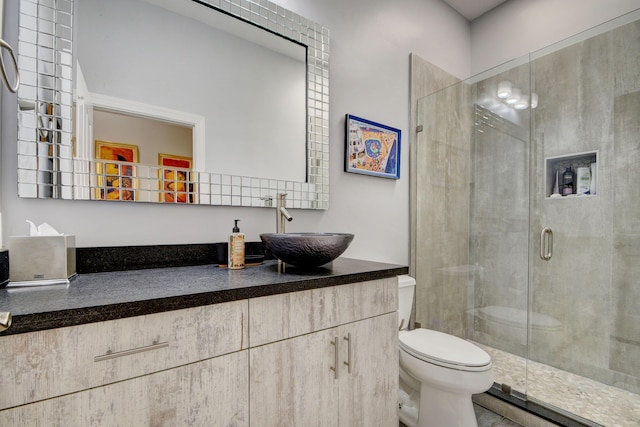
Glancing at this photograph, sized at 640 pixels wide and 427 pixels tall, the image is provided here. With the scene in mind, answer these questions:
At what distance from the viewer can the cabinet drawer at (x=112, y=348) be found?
59cm

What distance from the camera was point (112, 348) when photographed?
0.67 m

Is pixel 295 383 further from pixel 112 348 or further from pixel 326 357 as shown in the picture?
pixel 112 348

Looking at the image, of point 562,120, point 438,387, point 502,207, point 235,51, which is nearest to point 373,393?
point 438,387

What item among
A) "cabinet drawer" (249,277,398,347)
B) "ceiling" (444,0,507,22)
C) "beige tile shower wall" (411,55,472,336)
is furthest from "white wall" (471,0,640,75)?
"cabinet drawer" (249,277,398,347)

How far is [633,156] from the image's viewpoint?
73.5 inches

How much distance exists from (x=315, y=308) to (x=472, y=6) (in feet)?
9.48

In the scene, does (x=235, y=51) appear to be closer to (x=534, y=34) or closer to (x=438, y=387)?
(x=438, y=387)

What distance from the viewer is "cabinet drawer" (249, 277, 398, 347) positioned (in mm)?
879

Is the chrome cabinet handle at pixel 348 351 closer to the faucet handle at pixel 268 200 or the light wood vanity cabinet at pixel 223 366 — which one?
the light wood vanity cabinet at pixel 223 366

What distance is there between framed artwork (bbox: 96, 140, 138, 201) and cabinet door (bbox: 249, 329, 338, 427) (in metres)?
0.80

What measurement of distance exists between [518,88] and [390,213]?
1286 millimetres

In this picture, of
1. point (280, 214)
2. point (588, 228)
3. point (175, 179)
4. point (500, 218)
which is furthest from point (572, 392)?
point (175, 179)

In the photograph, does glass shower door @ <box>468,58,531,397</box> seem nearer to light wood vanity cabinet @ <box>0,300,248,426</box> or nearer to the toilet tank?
the toilet tank

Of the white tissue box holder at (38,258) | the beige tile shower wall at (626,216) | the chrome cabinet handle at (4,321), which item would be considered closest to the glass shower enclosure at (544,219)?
the beige tile shower wall at (626,216)
